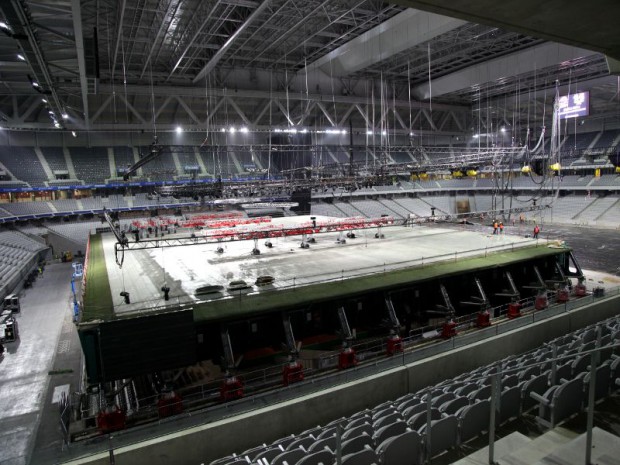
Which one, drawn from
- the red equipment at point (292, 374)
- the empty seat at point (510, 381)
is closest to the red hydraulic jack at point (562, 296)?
the empty seat at point (510, 381)

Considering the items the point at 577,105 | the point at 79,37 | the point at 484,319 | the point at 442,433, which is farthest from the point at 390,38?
the point at 442,433

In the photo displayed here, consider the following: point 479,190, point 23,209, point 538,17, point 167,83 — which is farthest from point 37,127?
point 479,190

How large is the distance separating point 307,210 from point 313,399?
27.3m

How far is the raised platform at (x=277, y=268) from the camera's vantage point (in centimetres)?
1012

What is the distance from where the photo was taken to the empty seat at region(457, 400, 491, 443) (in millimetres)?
5512

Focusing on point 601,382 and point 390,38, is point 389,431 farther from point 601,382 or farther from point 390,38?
point 390,38

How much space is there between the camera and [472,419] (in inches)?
220

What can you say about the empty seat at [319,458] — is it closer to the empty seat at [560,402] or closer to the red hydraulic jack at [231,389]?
Answer: the empty seat at [560,402]

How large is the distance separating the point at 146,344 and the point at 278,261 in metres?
7.67

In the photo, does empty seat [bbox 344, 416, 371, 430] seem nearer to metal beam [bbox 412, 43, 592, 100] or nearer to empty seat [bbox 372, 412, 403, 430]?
empty seat [bbox 372, 412, 403, 430]

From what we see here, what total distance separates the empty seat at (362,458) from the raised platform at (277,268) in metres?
5.51

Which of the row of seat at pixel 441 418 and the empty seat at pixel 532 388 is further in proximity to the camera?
the empty seat at pixel 532 388

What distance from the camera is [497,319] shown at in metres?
12.9

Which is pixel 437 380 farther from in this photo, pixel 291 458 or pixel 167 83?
pixel 167 83
